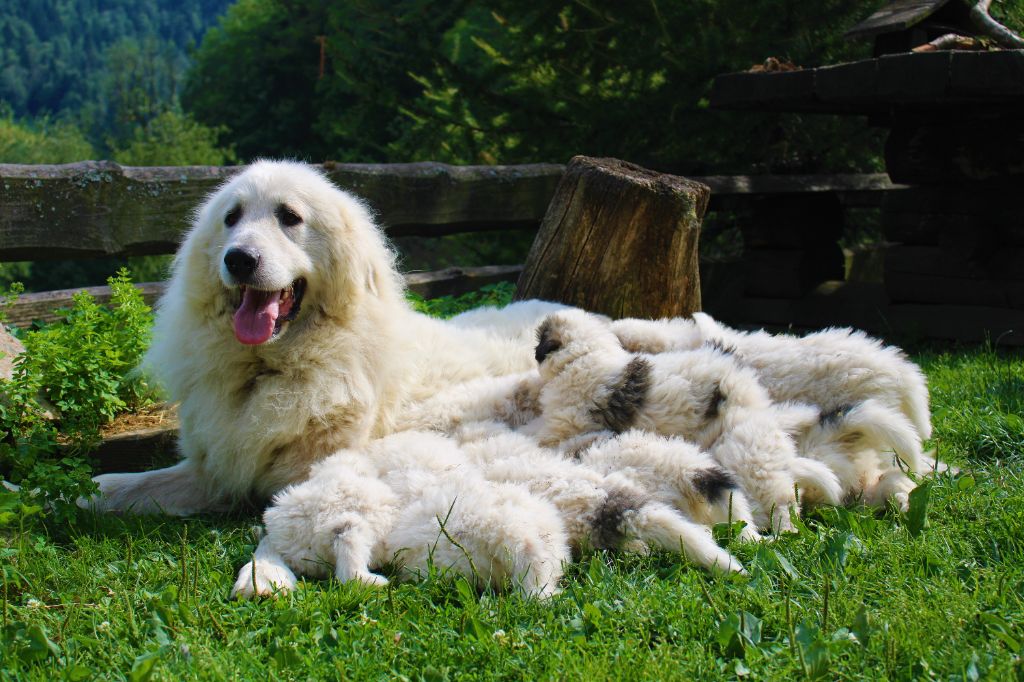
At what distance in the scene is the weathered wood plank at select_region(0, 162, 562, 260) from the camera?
16.6ft

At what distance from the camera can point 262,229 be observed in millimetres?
3852

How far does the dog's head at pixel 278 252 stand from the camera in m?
3.83

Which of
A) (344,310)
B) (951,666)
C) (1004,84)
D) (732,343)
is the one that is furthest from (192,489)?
(1004,84)

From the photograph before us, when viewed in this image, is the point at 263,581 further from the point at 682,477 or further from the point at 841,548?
the point at 841,548

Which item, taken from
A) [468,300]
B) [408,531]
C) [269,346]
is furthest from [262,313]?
[468,300]

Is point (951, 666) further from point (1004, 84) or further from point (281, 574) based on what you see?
point (1004, 84)

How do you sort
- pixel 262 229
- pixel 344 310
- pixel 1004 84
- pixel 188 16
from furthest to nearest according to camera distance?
pixel 188 16 → pixel 1004 84 → pixel 344 310 → pixel 262 229

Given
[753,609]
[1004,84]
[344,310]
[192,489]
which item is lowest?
[192,489]

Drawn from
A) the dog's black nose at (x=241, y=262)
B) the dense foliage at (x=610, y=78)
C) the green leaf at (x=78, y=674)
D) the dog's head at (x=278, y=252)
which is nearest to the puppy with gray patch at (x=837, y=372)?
the dog's head at (x=278, y=252)

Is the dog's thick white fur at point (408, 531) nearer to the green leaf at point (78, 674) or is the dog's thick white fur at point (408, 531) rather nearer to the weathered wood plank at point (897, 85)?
the green leaf at point (78, 674)

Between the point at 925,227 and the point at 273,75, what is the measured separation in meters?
27.4

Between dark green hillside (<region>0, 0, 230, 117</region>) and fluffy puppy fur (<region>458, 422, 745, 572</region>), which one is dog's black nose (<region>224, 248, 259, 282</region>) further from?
dark green hillside (<region>0, 0, 230, 117</region>)

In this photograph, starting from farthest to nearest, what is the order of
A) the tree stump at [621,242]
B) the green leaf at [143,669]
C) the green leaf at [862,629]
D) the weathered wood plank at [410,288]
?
the weathered wood plank at [410,288] → the tree stump at [621,242] → the green leaf at [862,629] → the green leaf at [143,669]

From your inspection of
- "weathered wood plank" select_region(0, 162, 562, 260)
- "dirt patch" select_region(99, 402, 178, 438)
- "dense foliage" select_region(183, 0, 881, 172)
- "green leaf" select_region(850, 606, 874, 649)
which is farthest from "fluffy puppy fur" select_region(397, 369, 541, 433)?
"dense foliage" select_region(183, 0, 881, 172)
